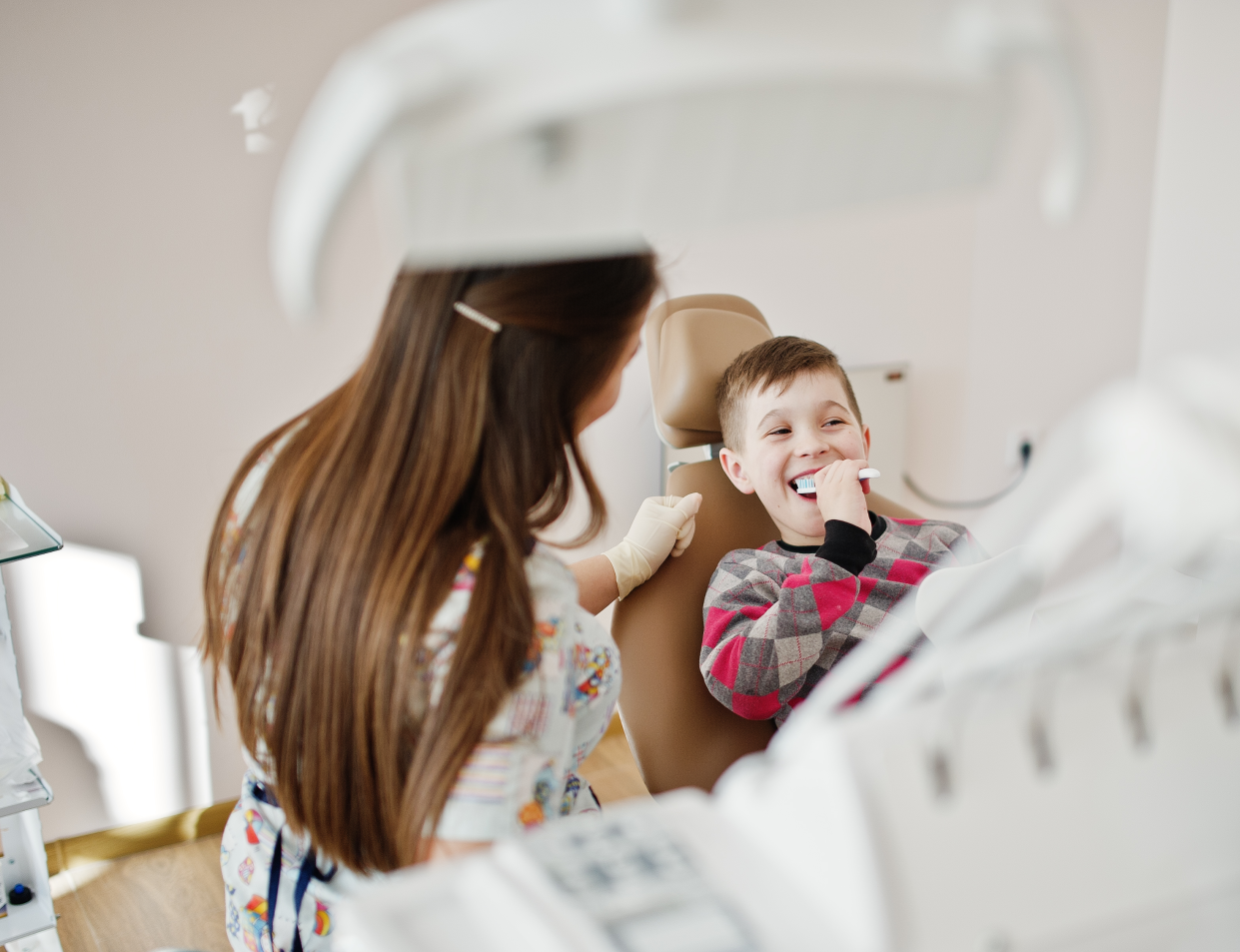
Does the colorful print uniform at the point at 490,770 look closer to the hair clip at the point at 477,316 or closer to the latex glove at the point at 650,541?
the hair clip at the point at 477,316

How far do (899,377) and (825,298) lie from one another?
0.28 m

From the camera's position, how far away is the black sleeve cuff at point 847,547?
3.78 ft

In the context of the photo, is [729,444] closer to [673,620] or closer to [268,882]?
[673,620]

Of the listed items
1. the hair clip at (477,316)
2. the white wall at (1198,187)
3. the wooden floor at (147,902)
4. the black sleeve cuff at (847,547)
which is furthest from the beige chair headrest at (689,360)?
the white wall at (1198,187)

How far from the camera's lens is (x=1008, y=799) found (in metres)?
0.36

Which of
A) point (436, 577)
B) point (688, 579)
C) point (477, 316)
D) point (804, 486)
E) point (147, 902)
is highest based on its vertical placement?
point (477, 316)

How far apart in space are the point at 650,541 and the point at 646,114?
37.4 inches

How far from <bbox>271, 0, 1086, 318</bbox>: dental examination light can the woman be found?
33 cm

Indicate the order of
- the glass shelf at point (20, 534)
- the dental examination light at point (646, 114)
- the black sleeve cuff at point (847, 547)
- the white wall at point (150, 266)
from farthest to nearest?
the white wall at point (150, 266)
the black sleeve cuff at point (847, 547)
the glass shelf at point (20, 534)
the dental examination light at point (646, 114)

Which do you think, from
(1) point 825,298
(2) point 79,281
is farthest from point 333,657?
(1) point 825,298

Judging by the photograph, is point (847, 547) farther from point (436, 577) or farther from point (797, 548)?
point (436, 577)

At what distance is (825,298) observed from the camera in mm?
2229

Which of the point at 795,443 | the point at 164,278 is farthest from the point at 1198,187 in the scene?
the point at 164,278

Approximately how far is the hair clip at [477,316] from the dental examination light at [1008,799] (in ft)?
1.18
